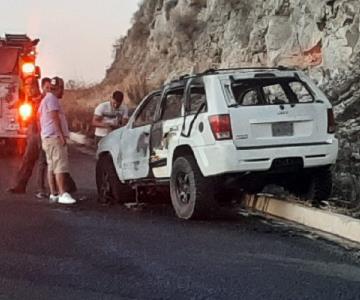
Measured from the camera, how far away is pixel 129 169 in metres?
12.0

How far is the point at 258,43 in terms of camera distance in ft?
93.5

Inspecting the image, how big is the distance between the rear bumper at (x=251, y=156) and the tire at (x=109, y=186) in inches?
94.4

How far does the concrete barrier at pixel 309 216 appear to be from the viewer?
30.1 feet

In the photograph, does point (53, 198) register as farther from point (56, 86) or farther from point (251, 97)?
point (251, 97)

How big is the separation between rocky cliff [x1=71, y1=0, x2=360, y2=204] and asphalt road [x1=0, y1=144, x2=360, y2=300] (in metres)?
3.00

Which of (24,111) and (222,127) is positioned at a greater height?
(24,111)

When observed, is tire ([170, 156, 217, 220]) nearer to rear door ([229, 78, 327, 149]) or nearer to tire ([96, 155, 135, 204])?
rear door ([229, 78, 327, 149])

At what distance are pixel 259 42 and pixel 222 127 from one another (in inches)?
744

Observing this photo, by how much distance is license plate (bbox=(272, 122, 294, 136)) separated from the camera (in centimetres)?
1016

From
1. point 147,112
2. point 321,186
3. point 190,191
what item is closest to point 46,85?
point 147,112

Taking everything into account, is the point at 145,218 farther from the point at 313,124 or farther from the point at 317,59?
the point at 317,59

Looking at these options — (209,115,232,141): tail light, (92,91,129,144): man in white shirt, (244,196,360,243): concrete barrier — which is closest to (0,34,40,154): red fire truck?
(92,91,129,144): man in white shirt

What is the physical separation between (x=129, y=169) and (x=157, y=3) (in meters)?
33.7

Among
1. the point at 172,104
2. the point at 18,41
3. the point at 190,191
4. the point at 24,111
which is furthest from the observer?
the point at 18,41
